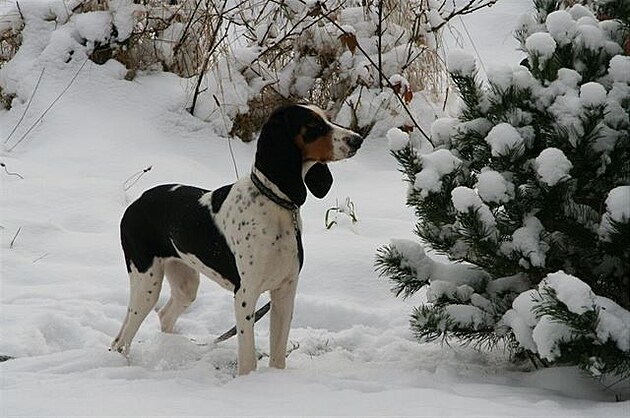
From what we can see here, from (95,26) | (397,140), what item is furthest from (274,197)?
(95,26)

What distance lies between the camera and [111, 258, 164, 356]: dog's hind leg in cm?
446

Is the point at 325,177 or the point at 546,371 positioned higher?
the point at 325,177

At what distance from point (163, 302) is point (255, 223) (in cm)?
169

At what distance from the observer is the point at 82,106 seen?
25.8ft

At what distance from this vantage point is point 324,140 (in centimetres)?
392

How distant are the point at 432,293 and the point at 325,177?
2.22 ft

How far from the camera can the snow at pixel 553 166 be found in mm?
3400

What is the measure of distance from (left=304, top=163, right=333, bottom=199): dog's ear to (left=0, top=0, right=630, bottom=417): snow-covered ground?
2.58 ft

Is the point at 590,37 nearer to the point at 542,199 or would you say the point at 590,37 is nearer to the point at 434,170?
the point at 542,199

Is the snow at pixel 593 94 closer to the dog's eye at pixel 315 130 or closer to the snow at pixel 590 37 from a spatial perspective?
the snow at pixel 590 37

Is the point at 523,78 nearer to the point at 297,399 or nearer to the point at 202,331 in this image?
the point at 297,399

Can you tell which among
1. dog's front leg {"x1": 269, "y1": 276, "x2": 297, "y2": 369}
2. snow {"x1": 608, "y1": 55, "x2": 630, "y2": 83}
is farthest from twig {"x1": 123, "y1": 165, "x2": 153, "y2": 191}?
snow {"x1": 608, "y1": 55, "x2": 630, "y2": 83}

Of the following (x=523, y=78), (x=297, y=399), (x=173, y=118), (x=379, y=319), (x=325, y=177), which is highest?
(x=173, y=118)

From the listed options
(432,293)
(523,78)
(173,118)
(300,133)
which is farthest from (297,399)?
(173,118)
